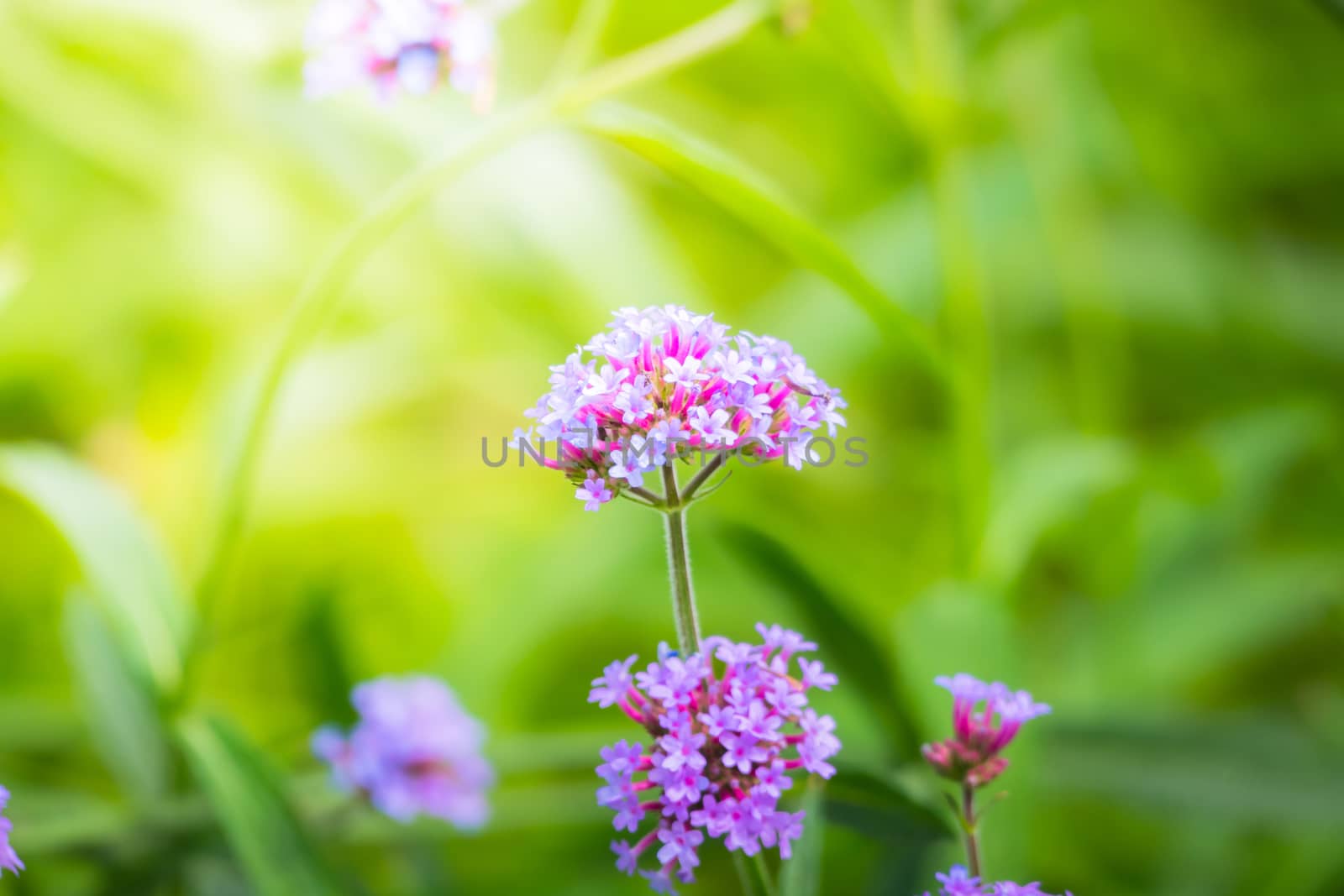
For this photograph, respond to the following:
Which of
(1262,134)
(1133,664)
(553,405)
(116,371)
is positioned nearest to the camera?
(553,405)

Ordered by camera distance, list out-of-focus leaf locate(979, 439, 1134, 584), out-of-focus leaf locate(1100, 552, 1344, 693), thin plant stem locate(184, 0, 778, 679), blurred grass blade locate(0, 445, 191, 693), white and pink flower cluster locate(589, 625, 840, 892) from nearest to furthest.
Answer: white and pink flower cluster locate(589, 625, 840, 892) → thin plant stem locate(184, 0, 778, 679) → blurred grass blade locate(0, 445, 191, 693) → out-of-focus leaf locate(979, 439, 1134, 584) → out-of-focus leaf locate(1100, 552, 1344, 693)

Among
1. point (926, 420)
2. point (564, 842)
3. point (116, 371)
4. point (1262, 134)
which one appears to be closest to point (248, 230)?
point (116, 371)

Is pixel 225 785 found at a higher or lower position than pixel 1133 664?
lower

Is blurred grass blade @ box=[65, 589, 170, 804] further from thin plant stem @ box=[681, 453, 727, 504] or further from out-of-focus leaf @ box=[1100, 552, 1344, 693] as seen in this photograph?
out-of-focus leaf @ box=[1100, 552, 1344, 693]

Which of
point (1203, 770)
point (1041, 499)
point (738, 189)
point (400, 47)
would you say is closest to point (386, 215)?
point (400, 47)

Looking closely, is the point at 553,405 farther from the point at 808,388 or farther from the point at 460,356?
the point at 460,356

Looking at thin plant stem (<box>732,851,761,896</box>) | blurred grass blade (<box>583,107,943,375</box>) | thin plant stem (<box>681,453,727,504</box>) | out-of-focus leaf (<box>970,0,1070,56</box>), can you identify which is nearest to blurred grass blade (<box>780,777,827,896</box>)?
thin plant stem (<box>732,851,761,896</box>)

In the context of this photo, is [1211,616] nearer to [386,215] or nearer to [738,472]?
[738,472]
